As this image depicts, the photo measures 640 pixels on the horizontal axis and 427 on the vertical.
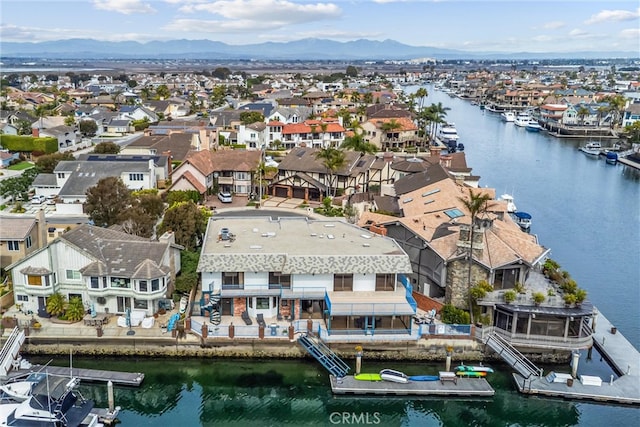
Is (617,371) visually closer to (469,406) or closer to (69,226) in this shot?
(469,406)

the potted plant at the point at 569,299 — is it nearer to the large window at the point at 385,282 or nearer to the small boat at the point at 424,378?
the small boat at the point at 424,378

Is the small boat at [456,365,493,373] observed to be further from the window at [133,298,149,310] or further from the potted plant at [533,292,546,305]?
the window at [133,298,149,310]

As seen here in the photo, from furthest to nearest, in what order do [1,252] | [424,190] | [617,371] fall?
[424,190] → [1,252] → [617,371]

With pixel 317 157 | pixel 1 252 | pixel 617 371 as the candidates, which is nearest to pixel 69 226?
pixel 1 252

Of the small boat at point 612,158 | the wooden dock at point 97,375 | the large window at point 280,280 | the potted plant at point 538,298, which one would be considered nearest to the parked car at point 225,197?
the large window at point 280,280

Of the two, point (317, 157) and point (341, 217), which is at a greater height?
point (317, 157)
